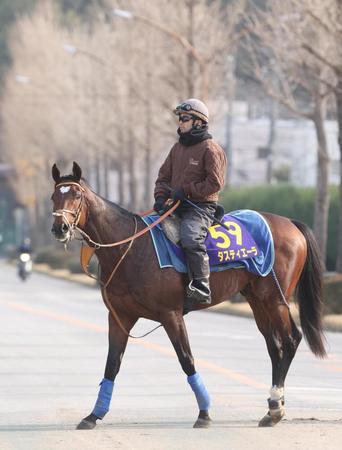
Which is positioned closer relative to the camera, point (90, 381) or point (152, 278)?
point (152, 278)

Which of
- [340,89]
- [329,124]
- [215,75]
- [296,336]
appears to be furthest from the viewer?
[329,124]

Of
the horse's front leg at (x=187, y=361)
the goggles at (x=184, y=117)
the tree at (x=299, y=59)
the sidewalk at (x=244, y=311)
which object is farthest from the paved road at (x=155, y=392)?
the tree at (x=299, y=59)

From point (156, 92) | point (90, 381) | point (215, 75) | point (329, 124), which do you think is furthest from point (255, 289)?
point (329, 124)

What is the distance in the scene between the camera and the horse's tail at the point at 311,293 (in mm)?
12734

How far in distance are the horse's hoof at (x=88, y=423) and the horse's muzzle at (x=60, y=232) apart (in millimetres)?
1419

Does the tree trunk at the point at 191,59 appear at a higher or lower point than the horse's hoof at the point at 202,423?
higher

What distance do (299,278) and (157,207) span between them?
173cm

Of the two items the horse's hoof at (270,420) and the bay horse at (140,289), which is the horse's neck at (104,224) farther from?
the horse's hoof at (270,420)

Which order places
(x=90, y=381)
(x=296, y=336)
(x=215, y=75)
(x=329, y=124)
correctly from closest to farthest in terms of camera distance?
(x=296, y=336) < (x=90, y=381) < (x=215, y=75) < (x=329, y=124)

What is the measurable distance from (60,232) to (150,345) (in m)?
9.47

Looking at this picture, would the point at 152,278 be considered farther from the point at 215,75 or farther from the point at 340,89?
the point at 215,75

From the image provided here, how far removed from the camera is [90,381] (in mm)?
15164

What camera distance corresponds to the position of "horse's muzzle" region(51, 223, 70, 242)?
35.8 ft

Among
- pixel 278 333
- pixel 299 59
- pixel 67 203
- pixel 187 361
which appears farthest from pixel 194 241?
pixel 299 59
